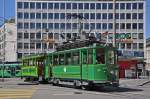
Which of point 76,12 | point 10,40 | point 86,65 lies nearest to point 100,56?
point 86,65

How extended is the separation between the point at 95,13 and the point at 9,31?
26.1 metres

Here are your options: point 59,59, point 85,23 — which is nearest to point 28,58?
point 59,59

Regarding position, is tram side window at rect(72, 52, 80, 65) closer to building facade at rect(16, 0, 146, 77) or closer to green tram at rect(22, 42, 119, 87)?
green tram at rect(22, 42, 119, 87)

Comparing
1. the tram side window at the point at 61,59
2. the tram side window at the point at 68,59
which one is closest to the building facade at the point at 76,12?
the tram side window at the point at 61,59

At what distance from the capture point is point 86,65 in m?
31.3

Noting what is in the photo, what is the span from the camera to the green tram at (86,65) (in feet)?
99.7

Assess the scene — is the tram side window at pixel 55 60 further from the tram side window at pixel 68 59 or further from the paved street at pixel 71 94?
the paved street at pixel 71 94

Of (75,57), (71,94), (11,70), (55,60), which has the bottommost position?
(71,94)

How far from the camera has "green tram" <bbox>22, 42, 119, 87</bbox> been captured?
99.7 ft

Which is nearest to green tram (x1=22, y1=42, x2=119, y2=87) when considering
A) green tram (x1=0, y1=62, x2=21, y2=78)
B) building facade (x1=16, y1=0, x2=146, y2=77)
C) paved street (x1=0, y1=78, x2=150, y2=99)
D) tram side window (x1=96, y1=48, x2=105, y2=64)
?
tram side window (x1=96, y1=48, x2=105, y2=64)

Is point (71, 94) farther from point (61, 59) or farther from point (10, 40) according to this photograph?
point (10, 40)

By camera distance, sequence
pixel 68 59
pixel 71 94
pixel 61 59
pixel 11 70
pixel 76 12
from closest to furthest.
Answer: pixel 71 94 < pixel 68 59 < pixel 61 59 < pixel 11 70 < pixel 76 12

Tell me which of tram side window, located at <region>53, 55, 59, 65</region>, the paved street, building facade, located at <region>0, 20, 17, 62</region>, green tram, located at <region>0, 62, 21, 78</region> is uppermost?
building facade, located at <region>0, 20, 17, 62</region>

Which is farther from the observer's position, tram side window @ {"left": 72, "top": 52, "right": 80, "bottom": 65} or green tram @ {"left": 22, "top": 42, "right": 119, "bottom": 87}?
tram side window @ {"left": 72, "top": 52, "right": 80, "bottom": 65}
